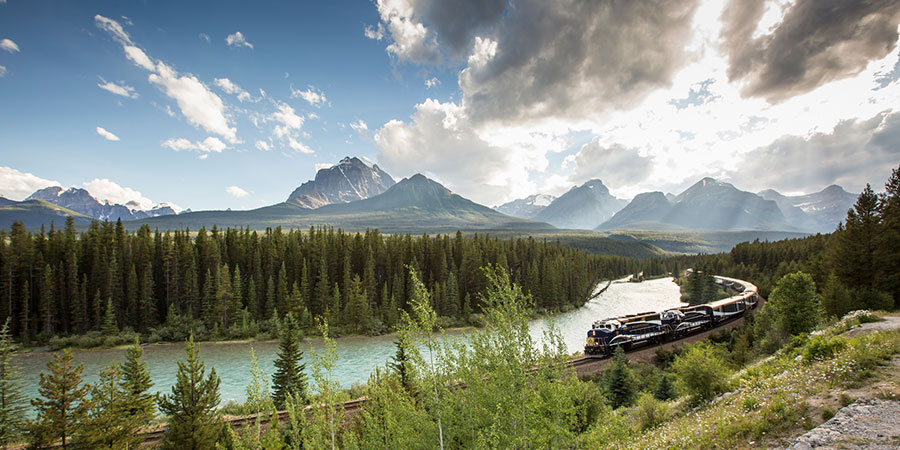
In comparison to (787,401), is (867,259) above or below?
above

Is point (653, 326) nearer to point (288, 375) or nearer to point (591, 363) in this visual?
point (591, 363)

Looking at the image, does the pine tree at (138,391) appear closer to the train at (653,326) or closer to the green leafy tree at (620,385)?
the green leafy tree at (620,385)

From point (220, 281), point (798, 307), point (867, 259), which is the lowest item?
point (220, 281)

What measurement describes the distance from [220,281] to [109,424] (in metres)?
49.8

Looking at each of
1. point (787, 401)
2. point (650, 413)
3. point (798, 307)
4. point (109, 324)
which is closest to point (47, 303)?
point (109, 324)

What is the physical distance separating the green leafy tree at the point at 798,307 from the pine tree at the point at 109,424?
1734 inches

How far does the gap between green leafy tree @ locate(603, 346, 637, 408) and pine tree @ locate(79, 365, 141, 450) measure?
28829 mm

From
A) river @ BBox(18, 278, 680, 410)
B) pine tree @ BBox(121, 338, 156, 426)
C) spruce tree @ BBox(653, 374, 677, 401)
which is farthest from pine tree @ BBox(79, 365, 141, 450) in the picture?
spruce tree @ BBox(653, 374, 677, 401)

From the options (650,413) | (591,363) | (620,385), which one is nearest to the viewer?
(650,413)

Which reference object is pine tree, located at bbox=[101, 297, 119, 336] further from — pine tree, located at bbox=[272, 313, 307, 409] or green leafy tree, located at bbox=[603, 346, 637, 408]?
green leafy tree, located at bbox=[603, 346, 637, 408]

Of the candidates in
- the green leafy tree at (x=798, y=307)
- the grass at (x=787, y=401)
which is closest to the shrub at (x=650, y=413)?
the grass at (x=787, y=401)

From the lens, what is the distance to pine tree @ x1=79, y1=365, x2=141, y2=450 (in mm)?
16328

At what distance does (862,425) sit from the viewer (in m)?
8.59

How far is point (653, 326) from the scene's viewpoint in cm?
3978
